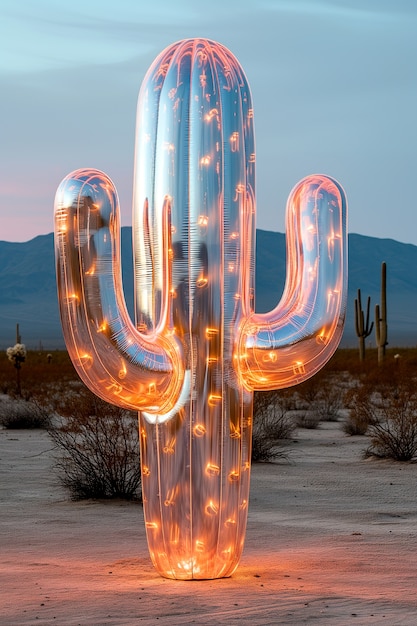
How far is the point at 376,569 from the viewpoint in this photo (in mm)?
7742

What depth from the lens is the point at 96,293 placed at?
6688mm

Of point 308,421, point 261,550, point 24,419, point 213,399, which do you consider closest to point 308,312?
point 213,399

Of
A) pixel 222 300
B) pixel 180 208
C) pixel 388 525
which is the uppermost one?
pixel 180 208

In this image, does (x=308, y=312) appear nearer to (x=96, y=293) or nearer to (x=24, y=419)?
(x=96, y=293)

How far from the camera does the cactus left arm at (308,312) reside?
7.17m

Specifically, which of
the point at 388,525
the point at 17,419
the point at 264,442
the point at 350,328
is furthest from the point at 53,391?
the point at 350,328

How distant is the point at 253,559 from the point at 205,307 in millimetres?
2133

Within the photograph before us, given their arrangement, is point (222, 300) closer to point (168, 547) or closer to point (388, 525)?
point (168, 547)

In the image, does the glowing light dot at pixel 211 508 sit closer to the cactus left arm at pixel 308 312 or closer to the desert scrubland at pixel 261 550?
the desert scrubland at pixel 261 550

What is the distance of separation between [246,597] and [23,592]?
1.41 meters

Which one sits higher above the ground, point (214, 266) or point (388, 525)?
point (214, 266)

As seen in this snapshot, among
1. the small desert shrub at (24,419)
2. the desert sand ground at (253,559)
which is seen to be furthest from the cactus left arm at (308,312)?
the small desert shrub at (24,419)

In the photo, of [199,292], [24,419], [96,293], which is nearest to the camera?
[96,293]

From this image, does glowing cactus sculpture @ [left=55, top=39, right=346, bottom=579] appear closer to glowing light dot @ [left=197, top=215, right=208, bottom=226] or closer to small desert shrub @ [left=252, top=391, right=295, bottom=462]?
glowing light dot @ [left=197, top=215, right=208, bottom=226]
